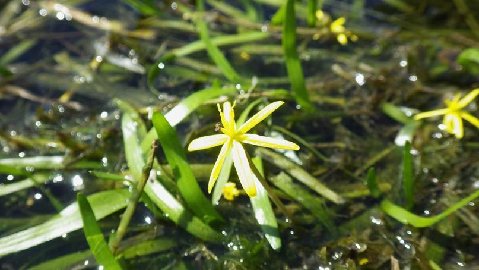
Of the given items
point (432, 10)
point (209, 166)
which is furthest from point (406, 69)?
point (209, 166)

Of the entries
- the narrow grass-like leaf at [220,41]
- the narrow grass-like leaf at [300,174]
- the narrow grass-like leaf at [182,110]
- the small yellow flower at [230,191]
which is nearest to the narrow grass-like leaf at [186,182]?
the small yellow flower at [230,191]

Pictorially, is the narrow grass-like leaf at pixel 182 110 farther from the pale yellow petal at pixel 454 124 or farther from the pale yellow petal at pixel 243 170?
the pale yellow petal at pixel 454 124

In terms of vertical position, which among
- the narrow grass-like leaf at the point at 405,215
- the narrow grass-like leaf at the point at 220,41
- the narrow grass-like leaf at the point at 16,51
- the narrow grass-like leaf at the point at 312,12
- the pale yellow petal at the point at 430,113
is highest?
the narrow grass-like leaf at the point at 16,51

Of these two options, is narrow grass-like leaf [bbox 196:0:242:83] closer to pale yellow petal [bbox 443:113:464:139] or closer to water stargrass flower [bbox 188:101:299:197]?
pale yellow petal [bbox 443:113:464:139]

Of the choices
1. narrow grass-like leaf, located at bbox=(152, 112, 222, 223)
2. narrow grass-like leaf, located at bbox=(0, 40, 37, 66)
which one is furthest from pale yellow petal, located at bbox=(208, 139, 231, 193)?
narrow grass-like leaf, located at bbox=(0, 40, 37, 66)

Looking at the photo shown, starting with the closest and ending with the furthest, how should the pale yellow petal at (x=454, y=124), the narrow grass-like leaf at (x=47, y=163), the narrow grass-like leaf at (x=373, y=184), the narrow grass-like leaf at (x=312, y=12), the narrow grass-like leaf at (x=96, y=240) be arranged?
the narrow grass-like leaf at (x=96, y=240)
the narrow grass-like leaf at (x=373, y=184)
the pale yellow petal at (x=454, y=124)
the narrow grass-like leaf at (x=47, y=163)
the narrow grass-like leaf at (x=312, y=12)

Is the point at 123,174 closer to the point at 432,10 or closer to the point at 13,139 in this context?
the point at 13,139
